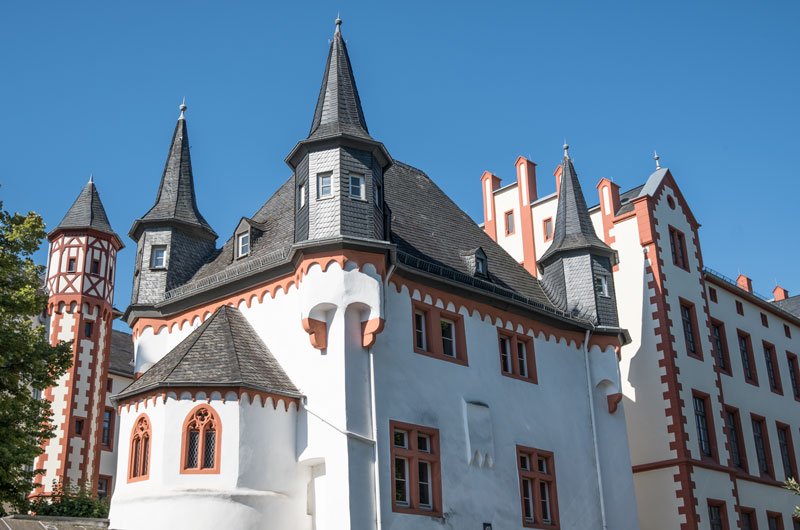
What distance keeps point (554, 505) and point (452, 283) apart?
6829 millimetres

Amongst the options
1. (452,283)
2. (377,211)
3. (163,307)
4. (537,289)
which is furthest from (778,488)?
(163,307)

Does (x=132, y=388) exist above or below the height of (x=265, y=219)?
below

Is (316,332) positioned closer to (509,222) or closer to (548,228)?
(548,228)

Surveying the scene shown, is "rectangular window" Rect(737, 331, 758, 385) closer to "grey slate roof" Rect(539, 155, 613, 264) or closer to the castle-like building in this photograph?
the castle-like building

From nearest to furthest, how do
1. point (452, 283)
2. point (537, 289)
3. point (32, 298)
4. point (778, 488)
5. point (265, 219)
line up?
point (32, 298) → point (452, 283) → point (265, 219) → point (537, 289) → point (778, 488)

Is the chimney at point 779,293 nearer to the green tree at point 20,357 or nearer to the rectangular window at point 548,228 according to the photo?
the rectangular window at point 548,228

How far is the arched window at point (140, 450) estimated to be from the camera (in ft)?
74.6

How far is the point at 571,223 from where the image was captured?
32.6m

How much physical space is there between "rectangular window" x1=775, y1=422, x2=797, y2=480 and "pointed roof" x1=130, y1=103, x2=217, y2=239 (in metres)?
24.0

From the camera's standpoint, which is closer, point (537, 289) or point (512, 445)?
point (512, 445)

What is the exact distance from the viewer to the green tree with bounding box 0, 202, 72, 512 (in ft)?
74.2

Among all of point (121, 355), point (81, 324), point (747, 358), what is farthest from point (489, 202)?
point (121, 355)

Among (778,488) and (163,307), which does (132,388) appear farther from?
(778,488)

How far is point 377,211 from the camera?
25.7 m
